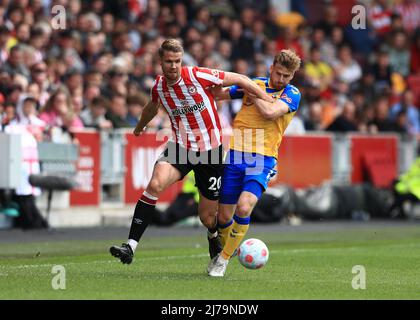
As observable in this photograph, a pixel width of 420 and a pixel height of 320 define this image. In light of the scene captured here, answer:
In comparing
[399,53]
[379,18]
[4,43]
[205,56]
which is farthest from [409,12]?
[4,43]

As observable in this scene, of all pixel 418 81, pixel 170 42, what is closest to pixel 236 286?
pixel 170 42

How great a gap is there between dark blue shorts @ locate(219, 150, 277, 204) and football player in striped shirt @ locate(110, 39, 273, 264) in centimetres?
19

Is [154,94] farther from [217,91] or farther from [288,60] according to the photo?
[288,60]

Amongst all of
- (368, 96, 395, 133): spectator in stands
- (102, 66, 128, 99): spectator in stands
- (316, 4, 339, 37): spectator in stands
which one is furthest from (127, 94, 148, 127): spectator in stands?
(316, 4, 339, 37): spectator in stands

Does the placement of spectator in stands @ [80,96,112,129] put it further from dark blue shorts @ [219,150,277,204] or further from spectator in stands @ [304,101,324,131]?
dark blue shorts @ [219,150,277,204]

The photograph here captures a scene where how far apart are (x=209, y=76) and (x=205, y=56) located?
39.2ft

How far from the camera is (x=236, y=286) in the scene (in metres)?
9.75

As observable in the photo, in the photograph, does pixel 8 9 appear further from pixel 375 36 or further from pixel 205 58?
pixel 375 36

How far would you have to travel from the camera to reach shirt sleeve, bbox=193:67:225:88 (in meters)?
10.9

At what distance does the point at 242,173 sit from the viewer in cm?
1098

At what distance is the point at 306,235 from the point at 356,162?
5.98 metres

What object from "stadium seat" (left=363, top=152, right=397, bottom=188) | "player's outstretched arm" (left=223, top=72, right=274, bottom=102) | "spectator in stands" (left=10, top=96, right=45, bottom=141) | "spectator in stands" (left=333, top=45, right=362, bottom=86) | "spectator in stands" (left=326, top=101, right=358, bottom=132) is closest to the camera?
"player's outstretched arm" (left=223, top=72, right=274, bottom=102)

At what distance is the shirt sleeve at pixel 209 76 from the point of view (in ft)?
35.9

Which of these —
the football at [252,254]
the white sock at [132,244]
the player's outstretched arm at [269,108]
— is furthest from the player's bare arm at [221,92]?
the white sock at [132,244]
